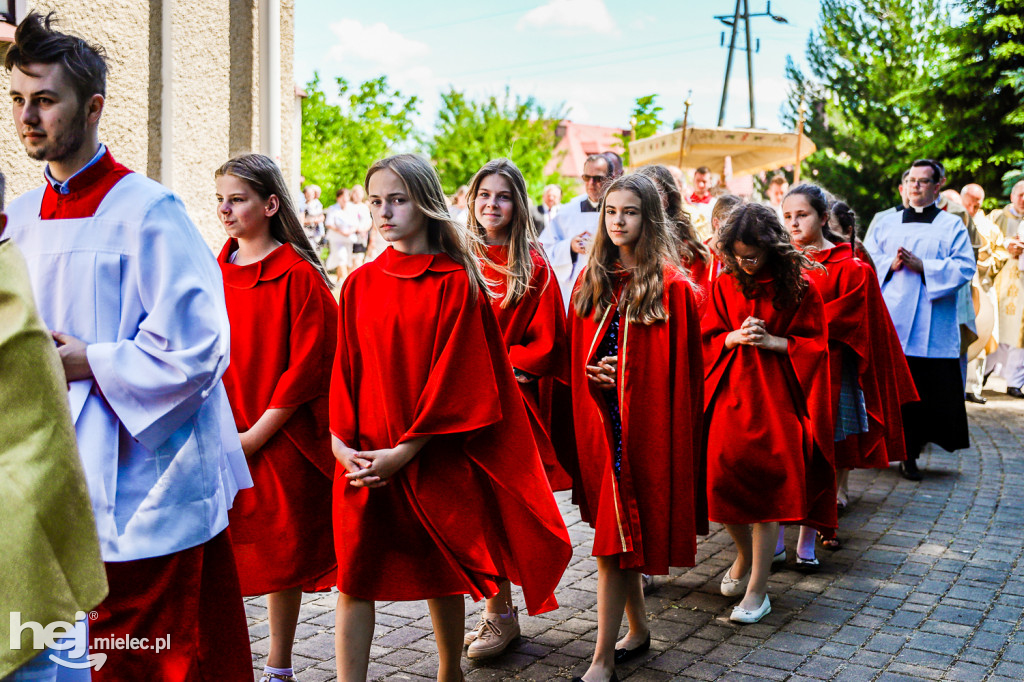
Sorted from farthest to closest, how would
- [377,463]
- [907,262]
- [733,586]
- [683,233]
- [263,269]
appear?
[907,262], [683,233], [733,586], [263,269], [377,463]

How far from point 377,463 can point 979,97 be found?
68.9 feet

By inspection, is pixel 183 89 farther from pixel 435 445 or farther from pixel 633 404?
pixel 435 445

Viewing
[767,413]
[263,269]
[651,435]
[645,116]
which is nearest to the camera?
[263,269]

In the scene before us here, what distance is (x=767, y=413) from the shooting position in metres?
5.19

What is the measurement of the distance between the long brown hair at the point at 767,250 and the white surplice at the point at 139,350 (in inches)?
121

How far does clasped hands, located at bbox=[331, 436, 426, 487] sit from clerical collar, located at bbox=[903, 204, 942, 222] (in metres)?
6.52

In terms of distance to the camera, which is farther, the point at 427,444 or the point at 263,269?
the point at 263,269

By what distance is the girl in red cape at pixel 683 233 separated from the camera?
563 cm

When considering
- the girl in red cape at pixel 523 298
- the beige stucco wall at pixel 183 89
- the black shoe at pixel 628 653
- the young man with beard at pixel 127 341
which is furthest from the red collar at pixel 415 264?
the beige stucco wall at pixel 183 89

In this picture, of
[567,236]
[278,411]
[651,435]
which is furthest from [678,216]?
[278,411]

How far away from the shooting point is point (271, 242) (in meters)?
4.23

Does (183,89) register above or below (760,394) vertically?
above

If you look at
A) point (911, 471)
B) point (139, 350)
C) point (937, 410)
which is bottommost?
point (911, 471)

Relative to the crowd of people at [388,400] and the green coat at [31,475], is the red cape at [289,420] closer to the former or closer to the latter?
the crowd of people at [388,400]
